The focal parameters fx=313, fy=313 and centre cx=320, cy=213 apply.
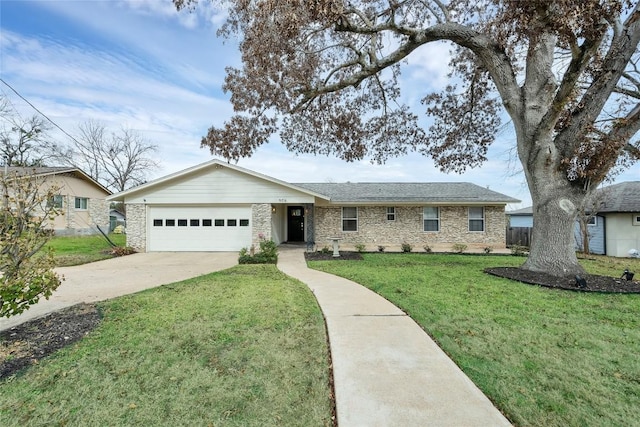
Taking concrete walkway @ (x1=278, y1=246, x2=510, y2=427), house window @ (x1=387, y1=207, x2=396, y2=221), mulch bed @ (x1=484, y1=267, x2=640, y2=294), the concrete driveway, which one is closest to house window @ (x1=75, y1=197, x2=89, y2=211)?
the concrete driveway

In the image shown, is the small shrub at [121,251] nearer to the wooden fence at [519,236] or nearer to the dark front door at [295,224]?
the dark front door at [295,224]

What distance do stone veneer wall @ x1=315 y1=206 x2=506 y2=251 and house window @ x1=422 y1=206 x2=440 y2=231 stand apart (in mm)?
193

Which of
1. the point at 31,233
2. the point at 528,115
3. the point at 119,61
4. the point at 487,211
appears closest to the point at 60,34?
the point at 119,61

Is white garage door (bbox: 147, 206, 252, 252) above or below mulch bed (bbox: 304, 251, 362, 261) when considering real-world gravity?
above

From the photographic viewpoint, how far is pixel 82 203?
23516mm

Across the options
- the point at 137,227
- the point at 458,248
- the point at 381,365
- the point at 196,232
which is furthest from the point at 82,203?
the point at 381,365

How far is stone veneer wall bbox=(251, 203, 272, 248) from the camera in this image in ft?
44.3

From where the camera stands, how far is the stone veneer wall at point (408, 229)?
1633cm

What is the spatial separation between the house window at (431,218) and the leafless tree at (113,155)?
34035mm

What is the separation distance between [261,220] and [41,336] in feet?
31.7

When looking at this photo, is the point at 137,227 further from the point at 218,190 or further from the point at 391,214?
the point at 391,214

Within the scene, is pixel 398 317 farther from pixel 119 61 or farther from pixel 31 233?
pixel 119 61

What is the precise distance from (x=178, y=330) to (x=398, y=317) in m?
3.20

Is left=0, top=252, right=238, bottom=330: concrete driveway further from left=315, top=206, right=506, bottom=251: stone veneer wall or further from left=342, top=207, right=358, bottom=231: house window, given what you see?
left=342, top=207, right=358, bottom=231: house window
